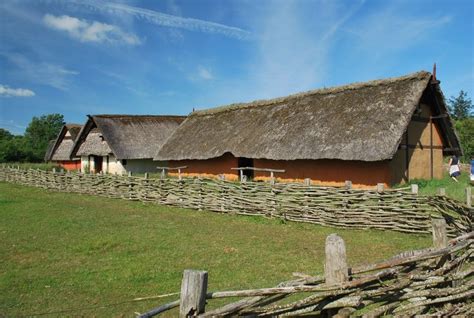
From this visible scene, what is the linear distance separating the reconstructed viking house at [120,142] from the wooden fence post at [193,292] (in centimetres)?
2648

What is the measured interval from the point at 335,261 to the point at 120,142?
27.4 m

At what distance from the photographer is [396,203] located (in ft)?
31.2

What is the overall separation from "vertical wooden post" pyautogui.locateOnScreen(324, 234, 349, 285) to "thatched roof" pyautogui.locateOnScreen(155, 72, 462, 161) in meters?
11.1

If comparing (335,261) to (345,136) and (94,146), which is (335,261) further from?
(94,146)

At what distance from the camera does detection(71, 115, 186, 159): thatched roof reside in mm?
28969

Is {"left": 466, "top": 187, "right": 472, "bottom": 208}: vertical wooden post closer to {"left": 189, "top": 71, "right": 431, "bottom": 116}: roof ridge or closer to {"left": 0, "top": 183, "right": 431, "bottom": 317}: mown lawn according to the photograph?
{"left": 0, "top": 183, "right": 431, "bottom": 317}: mown lawn

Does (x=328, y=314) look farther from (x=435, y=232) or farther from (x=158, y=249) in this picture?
(x=158, y=249)

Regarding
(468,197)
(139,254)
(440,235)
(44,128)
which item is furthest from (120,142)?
(44,128)

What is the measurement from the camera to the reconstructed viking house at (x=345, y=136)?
48.2 ft

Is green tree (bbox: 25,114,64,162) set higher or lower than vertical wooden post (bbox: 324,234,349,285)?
higher

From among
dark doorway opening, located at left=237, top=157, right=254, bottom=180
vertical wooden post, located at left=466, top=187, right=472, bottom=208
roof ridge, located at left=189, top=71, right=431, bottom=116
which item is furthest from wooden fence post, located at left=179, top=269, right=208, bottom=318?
dark doorway opening, located at left=237, top=157, right=254, bottom=180

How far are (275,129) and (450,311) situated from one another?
14.9 meters

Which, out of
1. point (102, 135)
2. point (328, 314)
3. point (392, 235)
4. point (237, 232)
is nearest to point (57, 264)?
point (237, 232)

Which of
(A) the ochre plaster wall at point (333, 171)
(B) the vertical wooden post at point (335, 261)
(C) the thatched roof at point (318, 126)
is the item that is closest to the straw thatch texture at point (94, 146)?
(C) the thatched roof at point (318, 126)
